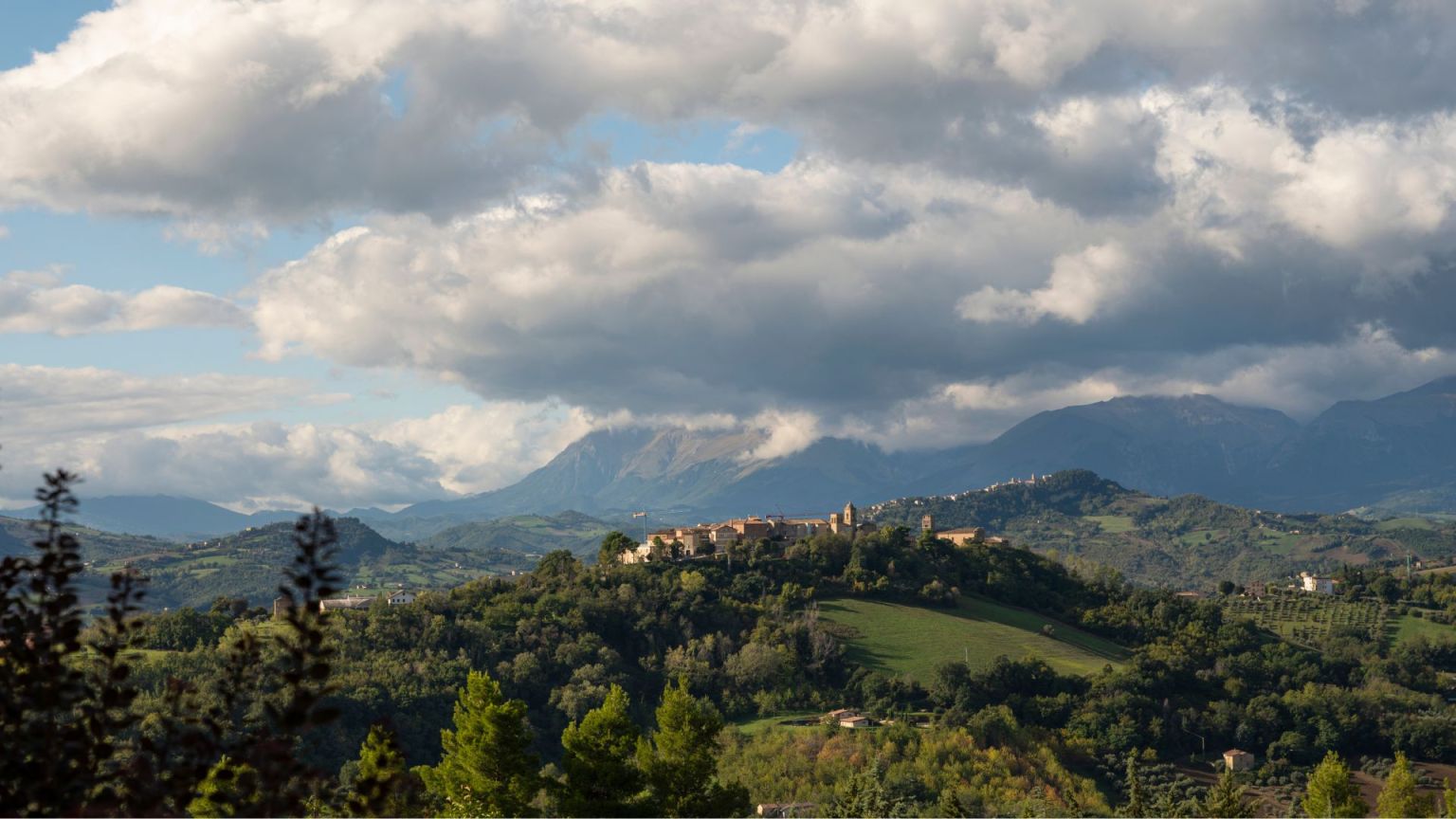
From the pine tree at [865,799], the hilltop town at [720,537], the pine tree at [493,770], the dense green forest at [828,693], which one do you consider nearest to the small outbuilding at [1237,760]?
the dense green forest at [828,693]

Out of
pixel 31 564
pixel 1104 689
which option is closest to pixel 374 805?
pixel 31 564

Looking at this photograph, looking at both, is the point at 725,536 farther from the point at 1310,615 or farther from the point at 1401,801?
the point at 1401,801

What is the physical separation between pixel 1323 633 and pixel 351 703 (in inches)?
4831

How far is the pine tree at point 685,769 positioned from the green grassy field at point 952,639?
78.2 metres

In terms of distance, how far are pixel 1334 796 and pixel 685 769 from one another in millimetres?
42704

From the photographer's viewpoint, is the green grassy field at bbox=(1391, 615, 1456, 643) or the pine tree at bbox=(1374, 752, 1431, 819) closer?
the pine tree at bbox=(1374, 752, 1431, 819)

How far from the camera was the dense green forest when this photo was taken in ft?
183

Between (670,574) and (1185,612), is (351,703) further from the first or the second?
(1185,612)

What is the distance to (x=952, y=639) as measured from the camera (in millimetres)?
141250

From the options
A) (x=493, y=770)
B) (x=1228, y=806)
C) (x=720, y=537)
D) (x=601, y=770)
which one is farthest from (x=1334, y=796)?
(x=720, y=537)

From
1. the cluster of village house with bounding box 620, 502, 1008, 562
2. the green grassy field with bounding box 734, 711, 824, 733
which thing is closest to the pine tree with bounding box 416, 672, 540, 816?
the green grassy field with bounding box 734, 711, 824, 733

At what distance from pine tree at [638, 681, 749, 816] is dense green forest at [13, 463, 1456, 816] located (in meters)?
0.11

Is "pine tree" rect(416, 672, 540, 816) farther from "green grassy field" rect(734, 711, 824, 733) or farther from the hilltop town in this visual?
the hilltop town

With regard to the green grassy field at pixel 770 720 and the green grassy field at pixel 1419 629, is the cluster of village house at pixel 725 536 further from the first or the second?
the green grassy field at pixel 1419 629
